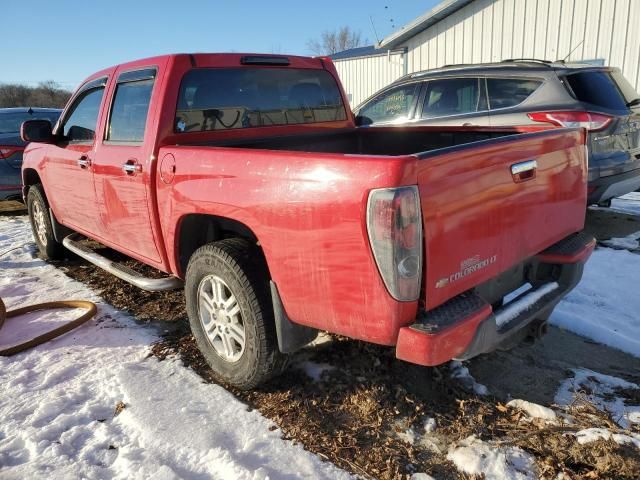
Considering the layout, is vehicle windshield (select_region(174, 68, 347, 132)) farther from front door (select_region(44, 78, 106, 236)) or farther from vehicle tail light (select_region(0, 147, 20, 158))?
vehicle tail light (select_region(0, 147, 20, 158))

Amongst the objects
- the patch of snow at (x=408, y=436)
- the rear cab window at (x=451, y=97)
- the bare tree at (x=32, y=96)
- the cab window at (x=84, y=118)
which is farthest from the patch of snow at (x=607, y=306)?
the bare tree at (x=32, y=96)

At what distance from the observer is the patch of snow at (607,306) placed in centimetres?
351

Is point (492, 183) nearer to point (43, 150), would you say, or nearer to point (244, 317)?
point (244, 317)

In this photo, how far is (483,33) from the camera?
1245 cm

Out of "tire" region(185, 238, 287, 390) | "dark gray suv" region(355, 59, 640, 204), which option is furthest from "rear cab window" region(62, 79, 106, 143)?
"dark gray suv" region(355, 59, 640, 204)

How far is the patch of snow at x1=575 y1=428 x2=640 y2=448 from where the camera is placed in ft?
7.75

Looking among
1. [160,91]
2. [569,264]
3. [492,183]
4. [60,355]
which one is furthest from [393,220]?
[60,355]

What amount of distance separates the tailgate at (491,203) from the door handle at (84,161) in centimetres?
307

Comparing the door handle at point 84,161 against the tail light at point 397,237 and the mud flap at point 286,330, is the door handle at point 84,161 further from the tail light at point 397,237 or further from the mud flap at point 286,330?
the tail light at point 397,237

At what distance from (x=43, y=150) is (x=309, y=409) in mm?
4012

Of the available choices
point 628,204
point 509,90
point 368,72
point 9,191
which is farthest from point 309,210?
point 368,72

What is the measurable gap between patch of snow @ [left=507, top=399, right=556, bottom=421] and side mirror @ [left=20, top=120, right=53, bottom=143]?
4440 millimetres

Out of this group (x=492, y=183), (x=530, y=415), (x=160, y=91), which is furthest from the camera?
(x=160, y=91)

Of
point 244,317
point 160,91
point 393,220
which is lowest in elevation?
point 244,317
